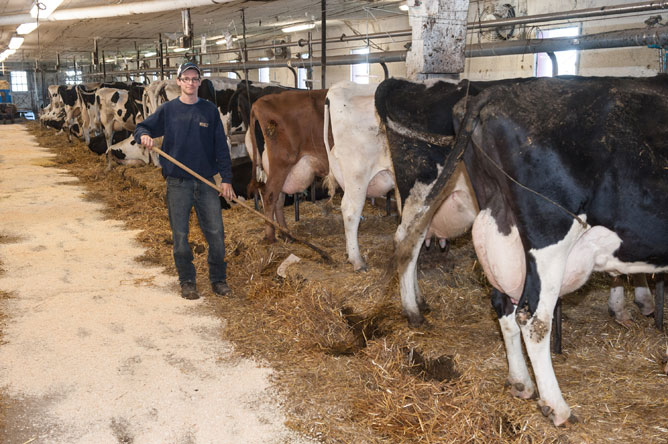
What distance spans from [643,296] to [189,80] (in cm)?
412

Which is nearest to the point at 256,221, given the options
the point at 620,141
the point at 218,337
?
the point at 218,337

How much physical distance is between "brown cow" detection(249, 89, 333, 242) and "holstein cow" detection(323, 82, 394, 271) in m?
0.93

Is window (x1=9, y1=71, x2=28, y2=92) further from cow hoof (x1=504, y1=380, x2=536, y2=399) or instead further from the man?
cow hoof (x1=504, y1=380, x2=536, y2=399)

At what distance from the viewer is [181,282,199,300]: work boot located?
545 cm

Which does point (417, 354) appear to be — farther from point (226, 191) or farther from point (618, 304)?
point (226, 191)

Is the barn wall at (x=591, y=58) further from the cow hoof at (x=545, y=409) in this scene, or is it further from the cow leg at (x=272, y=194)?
the cow hoof at (x=545, y=409)

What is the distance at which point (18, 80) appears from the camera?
4978cm

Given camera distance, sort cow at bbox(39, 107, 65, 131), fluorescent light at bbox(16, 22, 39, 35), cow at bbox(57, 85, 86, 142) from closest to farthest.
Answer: fluorescent light at bbox(16, 22, 39, 35), cow at bbox(57, 85, 86, 142), cow at bbox(39, 107, 65, 131)

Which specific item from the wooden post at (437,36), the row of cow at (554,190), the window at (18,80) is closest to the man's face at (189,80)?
the wooden post at (437,36)

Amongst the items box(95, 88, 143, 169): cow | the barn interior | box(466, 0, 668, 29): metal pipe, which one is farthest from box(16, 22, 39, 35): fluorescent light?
box(466, 0, 668, 29): metal pipe

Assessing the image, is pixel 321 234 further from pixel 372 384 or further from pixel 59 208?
pixel 59 208

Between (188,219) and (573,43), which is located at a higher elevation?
(573,43)

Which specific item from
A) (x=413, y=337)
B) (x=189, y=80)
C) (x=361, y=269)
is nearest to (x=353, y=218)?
(x=361, y=269)

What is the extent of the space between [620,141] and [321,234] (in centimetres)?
449
